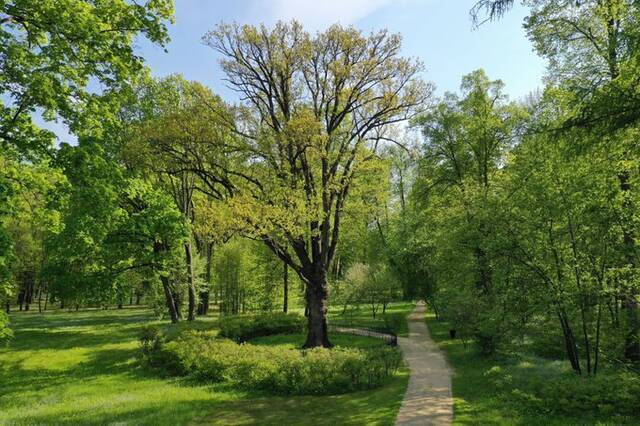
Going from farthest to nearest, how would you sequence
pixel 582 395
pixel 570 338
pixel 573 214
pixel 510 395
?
pixel 570 338 → pixel 573 214 → pixel 510 395 → pixel 582 395

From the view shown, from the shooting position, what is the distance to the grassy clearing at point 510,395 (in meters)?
9.16

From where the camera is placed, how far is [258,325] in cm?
2814

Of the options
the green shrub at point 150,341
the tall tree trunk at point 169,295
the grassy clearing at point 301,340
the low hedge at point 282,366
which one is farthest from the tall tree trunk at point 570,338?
the tall tree trunk at point 169,295

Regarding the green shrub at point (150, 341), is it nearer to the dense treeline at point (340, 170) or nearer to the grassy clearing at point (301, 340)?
the dense treeline at point (340, 170)

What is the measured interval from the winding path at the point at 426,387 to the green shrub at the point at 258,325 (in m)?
8.65

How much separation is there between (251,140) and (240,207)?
459 cm

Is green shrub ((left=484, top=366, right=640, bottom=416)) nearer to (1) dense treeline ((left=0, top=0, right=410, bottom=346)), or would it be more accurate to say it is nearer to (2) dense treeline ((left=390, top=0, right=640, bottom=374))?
(2) dense treeline ((left=390, top=0, right=640, bottom=374))

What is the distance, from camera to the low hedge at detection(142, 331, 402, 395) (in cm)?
1321

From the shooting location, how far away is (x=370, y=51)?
785 inches

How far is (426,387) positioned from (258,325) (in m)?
17.0

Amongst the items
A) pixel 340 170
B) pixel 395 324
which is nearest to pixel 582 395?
pixel 340 170

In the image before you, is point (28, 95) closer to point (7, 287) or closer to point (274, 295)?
point (7, 287)

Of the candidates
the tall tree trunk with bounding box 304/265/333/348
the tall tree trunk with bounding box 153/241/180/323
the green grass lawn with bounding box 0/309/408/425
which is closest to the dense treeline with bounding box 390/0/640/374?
the green grass lawn with bounding box 0/309/408/425

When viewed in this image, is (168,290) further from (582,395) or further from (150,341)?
(582,395)
